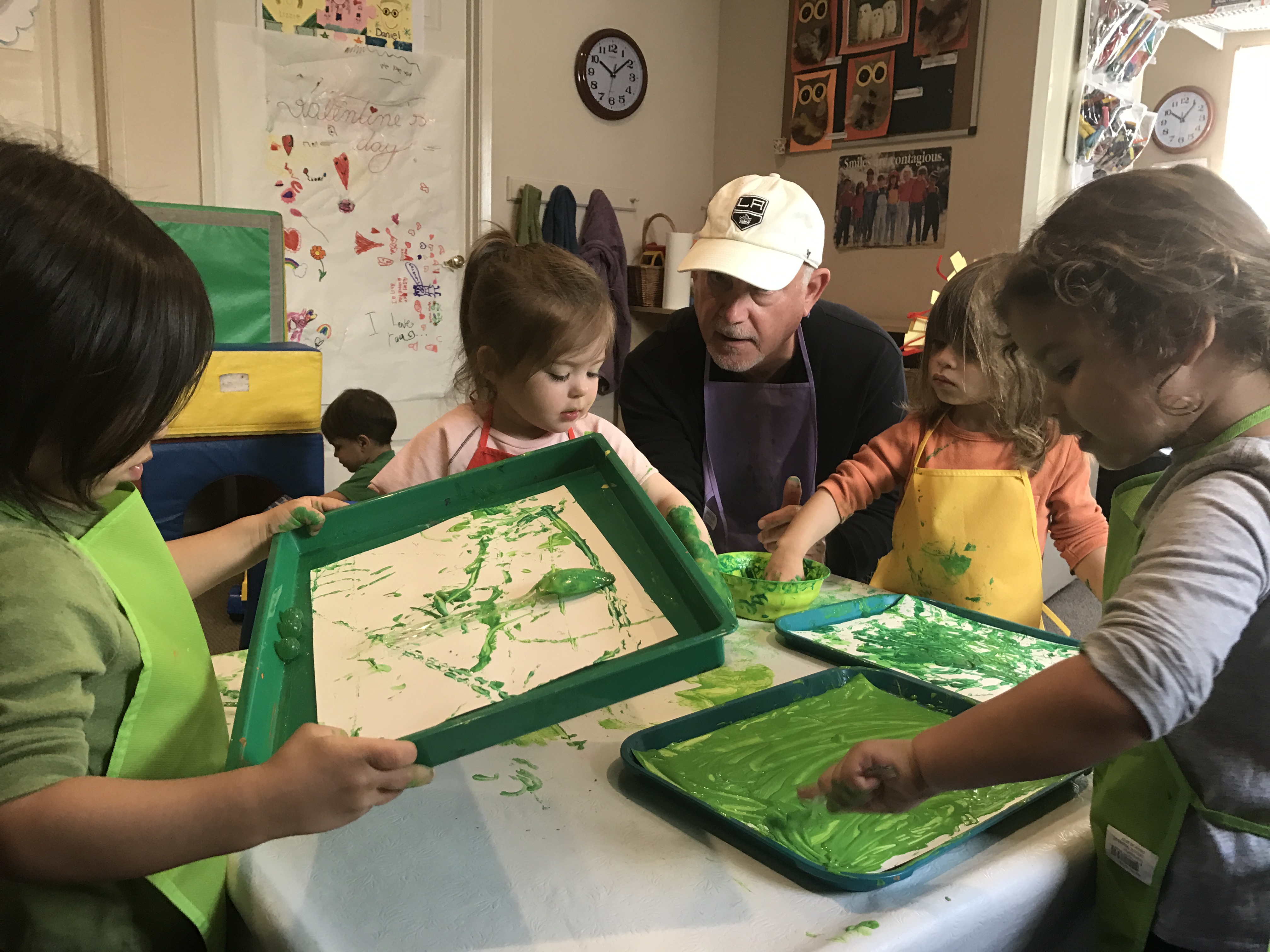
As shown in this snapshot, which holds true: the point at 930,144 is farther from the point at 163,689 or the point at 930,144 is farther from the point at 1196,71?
the point at 163,689

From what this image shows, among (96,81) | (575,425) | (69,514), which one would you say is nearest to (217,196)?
(96,81)

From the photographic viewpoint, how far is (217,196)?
2.99 meters

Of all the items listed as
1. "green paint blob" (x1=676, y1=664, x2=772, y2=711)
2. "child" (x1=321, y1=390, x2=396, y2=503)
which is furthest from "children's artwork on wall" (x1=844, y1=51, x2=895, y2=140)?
"green paint blob" (x1=676, y1=664, x2=772, y2=711)

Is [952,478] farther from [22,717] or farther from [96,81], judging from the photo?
[96,81]

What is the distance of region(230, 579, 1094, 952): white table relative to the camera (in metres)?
0.65

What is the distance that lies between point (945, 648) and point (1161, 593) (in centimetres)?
62

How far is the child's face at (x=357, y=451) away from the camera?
119 inches

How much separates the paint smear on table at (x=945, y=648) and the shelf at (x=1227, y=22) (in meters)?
3.02

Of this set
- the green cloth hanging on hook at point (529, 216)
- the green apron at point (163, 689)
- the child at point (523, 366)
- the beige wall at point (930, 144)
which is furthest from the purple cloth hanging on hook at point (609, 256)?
the green apron at point (163, 689)

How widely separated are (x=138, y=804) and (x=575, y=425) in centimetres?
103

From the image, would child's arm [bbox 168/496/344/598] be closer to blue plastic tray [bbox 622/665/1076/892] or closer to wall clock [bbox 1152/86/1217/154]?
blue plastic tray [bbox 622/665/1076/892]

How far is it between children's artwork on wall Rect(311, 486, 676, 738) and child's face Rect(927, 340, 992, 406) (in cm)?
72

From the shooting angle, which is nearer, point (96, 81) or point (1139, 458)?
point (1139, 458)

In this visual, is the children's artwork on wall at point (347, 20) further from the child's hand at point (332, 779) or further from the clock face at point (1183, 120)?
the clock face at point (1183, 120)
